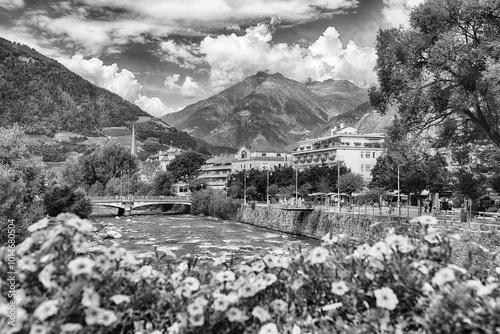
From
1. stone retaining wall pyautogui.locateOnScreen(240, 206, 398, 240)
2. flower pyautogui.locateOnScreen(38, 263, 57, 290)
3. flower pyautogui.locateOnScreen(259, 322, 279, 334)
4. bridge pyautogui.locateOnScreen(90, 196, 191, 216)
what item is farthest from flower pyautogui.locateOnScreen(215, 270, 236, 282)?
bridge pyautogui.locateOnScreen(90, 196, 191, 216)

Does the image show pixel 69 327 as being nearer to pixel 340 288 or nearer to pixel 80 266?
pixel 80 266


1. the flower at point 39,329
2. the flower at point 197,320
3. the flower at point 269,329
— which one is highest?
the flower at point 39,329

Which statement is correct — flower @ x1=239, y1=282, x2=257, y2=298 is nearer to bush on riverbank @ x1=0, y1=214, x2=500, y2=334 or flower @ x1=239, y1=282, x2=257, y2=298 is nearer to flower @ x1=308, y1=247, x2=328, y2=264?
bush on riverbank @ x1=0, y1=214, x2=500, y2=334

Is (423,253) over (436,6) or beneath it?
beneath

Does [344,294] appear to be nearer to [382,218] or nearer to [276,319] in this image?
[276,319]

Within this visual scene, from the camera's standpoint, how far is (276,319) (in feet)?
13.2

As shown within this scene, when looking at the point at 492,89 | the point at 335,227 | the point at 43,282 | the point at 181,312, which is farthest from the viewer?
the point at 335,227

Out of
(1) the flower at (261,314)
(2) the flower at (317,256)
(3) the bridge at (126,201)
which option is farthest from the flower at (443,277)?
(3) the bridge at (126,201)

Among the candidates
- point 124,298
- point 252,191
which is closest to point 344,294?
point 124,298

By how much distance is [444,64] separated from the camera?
72.5 feet

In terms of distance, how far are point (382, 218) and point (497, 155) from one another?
10.3 metres

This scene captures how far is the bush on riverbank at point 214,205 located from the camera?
252 ft

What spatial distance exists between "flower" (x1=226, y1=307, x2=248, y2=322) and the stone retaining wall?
26.8m

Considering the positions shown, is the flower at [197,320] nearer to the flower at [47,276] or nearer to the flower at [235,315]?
the flower at [235,315]
